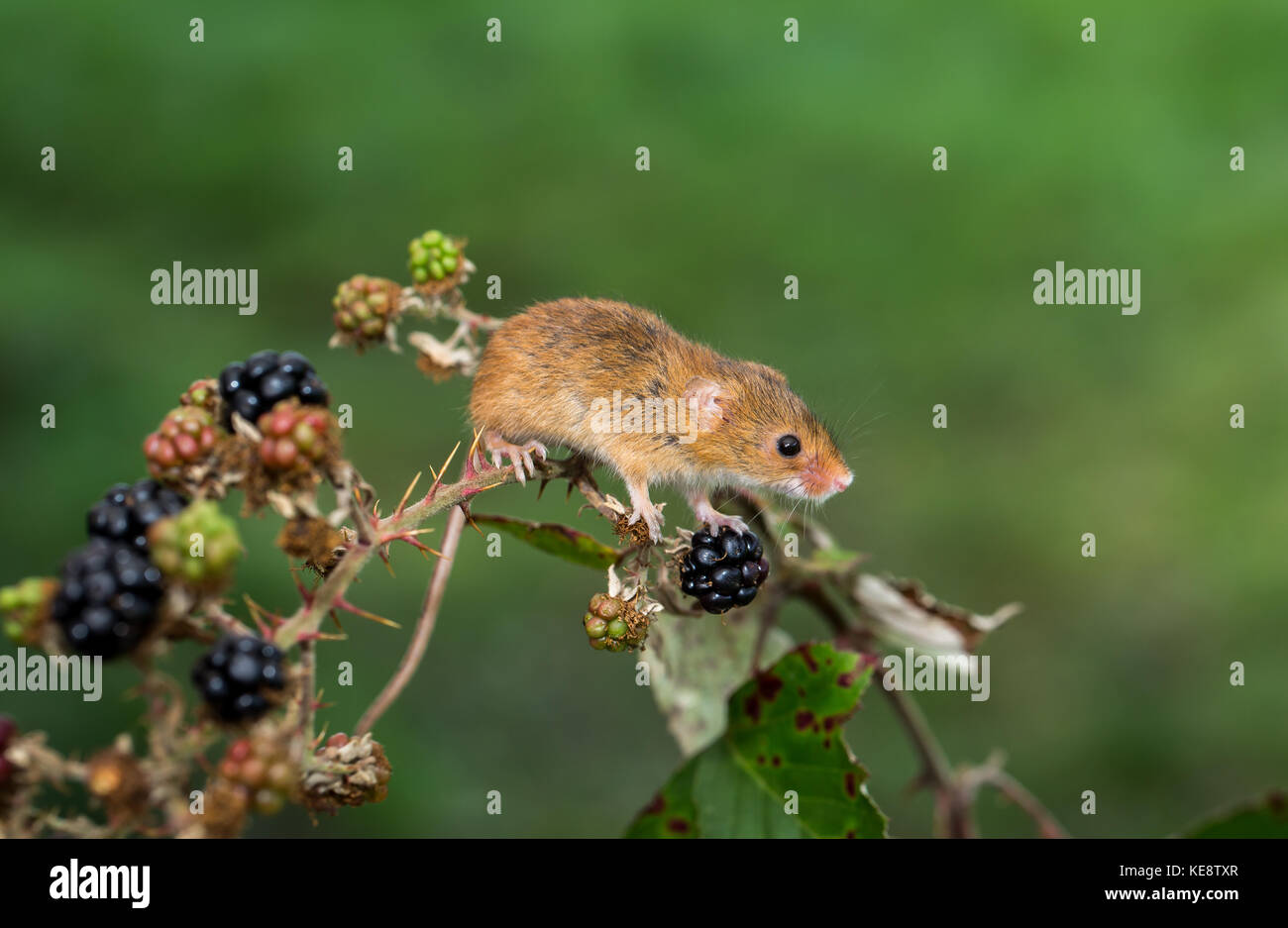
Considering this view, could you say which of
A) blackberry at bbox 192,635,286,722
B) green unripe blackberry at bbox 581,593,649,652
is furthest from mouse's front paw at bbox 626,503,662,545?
blackberry at bbox 192,635,286,722

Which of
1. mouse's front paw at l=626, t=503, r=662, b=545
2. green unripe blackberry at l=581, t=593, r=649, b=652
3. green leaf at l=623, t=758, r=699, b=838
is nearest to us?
green unripe blackberry at l=581, t=593, r=649, b=652

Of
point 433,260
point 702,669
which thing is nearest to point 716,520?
point 702,669

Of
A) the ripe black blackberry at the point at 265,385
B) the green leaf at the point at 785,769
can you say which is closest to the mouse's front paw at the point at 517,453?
the ripe black blackberry at the point at 265,385

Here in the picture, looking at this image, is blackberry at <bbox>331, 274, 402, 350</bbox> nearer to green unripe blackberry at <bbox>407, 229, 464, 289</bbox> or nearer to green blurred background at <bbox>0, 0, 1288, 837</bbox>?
green unripe blackberry at <bbox>407, 229, 464, 289</bbox>

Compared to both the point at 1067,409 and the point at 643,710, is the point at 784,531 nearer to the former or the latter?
the point at 643,710

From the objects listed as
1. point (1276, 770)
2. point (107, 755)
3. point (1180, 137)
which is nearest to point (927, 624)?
point (107, 755)
